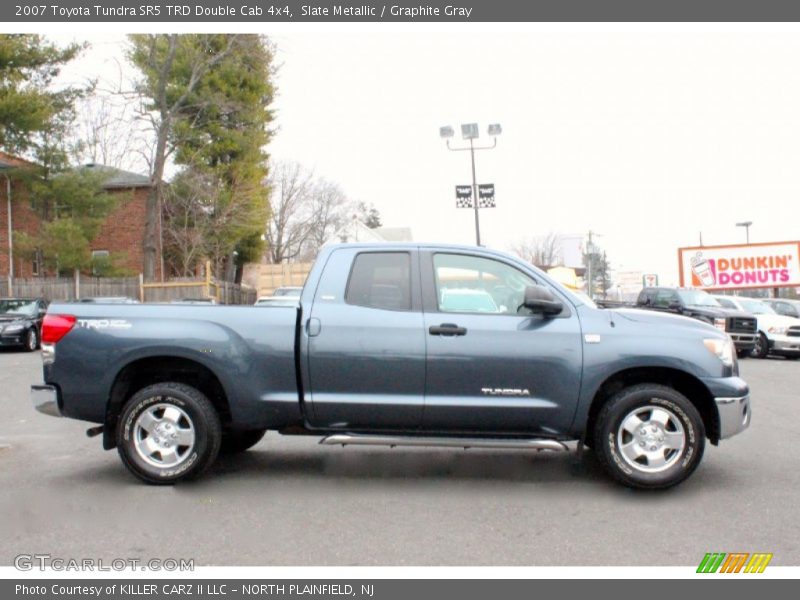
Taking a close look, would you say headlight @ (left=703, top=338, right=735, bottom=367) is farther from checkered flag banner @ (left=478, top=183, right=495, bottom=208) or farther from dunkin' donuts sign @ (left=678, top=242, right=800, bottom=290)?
dunkin' donuts sign @ (left=678, top=242, right=800, bottom=290)

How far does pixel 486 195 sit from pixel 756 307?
398 inches

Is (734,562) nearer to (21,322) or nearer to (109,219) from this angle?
(21,322)

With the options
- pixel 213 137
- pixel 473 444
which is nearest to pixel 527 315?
pixel 473 444

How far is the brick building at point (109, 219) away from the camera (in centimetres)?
3123

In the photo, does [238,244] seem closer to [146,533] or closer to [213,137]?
[213,137]

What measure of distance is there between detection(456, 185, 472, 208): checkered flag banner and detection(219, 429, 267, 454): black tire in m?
20.7

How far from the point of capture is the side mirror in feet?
18.0

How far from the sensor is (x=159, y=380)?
20.0 feet

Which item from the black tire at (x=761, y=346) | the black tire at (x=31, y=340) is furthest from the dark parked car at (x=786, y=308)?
the black tire at (x=31, y=340)

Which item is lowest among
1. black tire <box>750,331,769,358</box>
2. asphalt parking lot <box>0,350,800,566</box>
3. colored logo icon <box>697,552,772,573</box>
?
black tire <box>750,331,769,358</box>

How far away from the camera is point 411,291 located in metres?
5.82

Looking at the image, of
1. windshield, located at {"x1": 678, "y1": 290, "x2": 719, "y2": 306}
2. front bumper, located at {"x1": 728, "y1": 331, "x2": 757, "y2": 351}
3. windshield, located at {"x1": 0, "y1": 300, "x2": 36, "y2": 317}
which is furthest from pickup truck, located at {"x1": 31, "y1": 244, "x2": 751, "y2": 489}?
windshield, located at {"x1": 0, "y1": 300, "x2": 36, "y2": 317}

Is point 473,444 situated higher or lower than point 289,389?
lower

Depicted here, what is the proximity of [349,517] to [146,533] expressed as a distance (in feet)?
4.38
